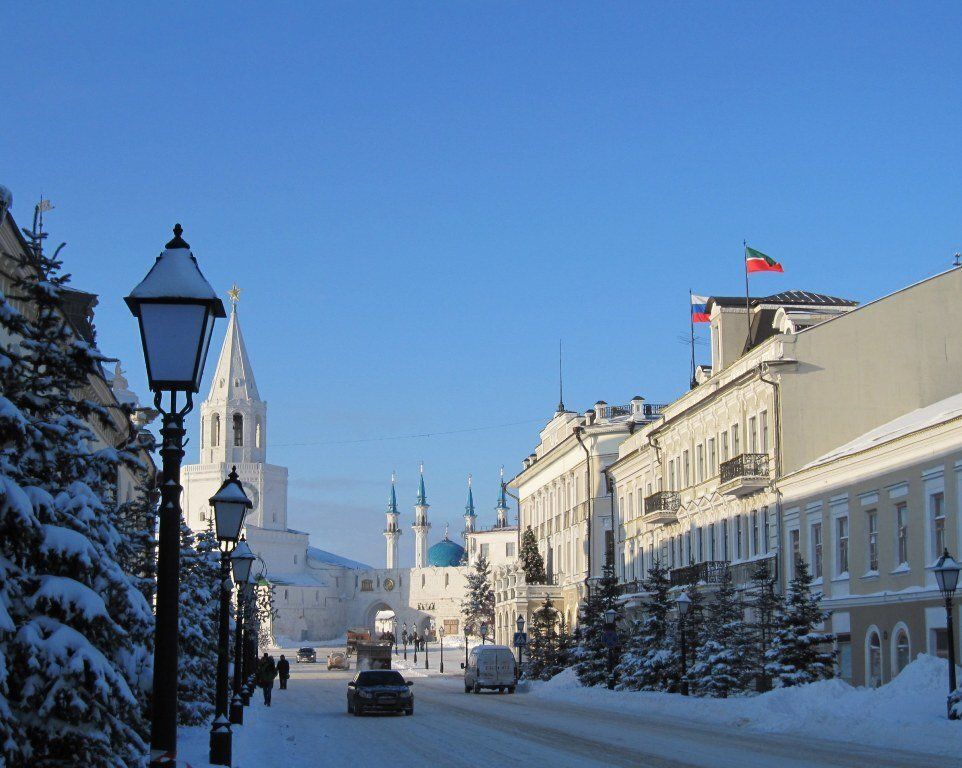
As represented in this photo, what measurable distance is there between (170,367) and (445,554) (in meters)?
189

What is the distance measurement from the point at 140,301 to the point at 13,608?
3.73 m

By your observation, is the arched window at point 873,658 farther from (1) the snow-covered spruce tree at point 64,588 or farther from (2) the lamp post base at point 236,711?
(1) the snow-covered spruce tree at point 64,588

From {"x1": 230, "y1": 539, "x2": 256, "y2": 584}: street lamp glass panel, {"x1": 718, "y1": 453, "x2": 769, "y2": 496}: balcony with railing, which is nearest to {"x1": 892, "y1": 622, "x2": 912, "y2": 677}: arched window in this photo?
{"x1": 718, "y1": 453, "x2": 769, "y2": 496}: balcony with railing

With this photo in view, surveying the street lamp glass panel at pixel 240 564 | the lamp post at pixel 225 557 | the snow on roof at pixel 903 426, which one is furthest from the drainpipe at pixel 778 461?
the lamp post at pixel 225 557

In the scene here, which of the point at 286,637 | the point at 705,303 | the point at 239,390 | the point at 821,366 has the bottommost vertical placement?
the point at 286,637

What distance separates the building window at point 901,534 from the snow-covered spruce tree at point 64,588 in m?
25.5

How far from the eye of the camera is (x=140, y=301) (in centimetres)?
923

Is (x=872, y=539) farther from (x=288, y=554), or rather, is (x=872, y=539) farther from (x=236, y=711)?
(x=288, y=554)

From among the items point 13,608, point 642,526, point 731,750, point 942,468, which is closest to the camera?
point 13,608

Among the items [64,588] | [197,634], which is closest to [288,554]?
[197,634]

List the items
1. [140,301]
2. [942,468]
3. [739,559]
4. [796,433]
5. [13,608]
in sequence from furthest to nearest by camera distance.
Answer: [739,559], [796,433], [942,468], [13,608], [140,301]

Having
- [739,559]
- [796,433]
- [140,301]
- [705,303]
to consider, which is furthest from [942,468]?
[140,301]

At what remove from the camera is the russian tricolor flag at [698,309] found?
57250 millimetres

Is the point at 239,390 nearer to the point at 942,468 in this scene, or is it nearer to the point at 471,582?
the point at 471,582
